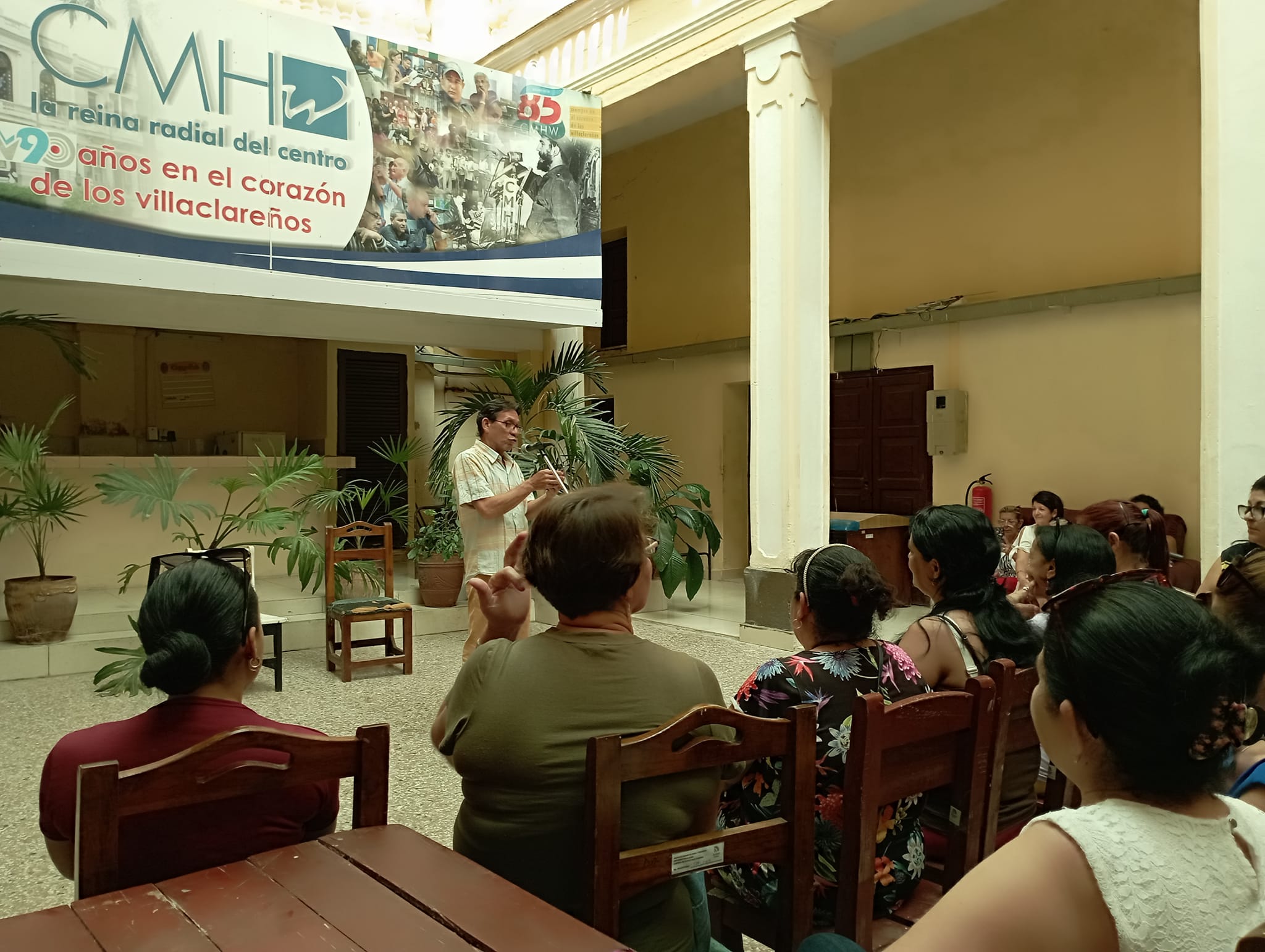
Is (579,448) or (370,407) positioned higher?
(370,407)

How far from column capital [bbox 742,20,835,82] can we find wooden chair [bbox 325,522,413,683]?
13.0ft

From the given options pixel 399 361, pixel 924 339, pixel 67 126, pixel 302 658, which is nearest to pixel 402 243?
pixel 67 126

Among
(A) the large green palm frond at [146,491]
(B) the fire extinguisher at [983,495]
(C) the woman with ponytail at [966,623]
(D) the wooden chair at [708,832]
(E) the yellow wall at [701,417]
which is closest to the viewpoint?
(D) the wooden chair at [708,832]

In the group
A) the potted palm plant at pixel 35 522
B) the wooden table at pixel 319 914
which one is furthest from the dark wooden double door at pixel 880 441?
the wooden table at pixel 319 914

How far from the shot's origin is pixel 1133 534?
10.5ft

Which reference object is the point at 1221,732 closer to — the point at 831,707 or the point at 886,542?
the point at 831,707

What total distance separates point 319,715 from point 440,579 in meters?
2.63

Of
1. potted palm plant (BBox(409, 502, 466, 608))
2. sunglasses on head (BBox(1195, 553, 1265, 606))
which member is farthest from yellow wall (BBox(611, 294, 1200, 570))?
sunglasses on head (BBox(1195, 553, 1265, 606))

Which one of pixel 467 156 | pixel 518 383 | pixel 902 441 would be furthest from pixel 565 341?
pixel 902 441

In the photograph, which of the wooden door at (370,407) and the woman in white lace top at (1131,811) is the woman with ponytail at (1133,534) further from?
the wooden door at (370,407)

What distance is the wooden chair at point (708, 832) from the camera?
1505mm

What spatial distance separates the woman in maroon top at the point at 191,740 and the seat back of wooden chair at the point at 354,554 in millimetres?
4345

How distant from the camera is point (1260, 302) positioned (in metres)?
4.34

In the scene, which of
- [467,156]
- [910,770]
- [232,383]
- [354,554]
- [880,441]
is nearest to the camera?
[910,770]
